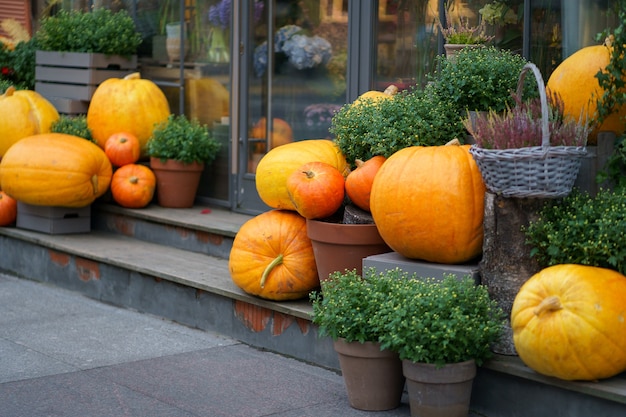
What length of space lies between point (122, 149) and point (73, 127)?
0.56 metres

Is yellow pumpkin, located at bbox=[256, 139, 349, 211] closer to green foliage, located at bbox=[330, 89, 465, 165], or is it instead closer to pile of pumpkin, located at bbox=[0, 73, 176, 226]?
green foliage, located at bbox=[330, 89, 465, 165]

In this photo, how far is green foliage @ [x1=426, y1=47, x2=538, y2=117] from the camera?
5.36 meters

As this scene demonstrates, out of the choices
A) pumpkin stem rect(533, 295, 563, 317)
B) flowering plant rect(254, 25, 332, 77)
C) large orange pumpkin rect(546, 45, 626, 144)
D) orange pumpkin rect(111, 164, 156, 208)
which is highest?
flowering plant rect(254, 25, 332, 77)

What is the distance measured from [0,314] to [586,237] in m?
4.09

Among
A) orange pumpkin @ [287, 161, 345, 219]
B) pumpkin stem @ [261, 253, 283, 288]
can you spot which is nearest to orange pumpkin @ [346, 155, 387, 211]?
orange pumpkin @ [287, 161, 345, 219]

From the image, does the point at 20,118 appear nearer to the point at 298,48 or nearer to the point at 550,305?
the point at 298,48

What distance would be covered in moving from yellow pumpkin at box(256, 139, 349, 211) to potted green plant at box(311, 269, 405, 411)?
3.62 feet

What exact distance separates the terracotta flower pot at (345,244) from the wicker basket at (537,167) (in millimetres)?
970

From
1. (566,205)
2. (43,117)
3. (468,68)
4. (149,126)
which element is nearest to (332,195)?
(468,68)

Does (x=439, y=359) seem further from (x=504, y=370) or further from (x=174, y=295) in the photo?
(x=174, y=295)

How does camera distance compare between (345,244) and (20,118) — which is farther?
(20,118)

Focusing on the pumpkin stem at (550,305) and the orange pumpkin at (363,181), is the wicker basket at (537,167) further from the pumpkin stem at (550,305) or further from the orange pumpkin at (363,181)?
the orange pumpkin at (363,181)

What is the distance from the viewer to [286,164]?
5.93m

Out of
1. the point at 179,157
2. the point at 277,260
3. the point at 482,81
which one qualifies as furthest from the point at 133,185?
the point at 482,81
